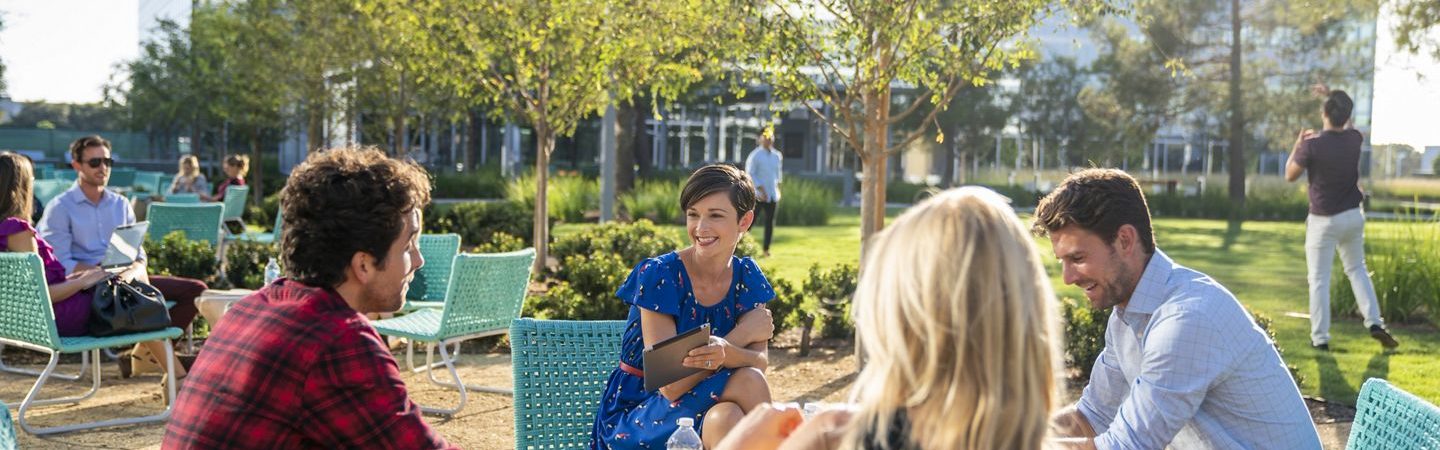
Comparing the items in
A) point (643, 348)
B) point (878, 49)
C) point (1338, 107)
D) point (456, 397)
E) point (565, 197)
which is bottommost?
point (456, 397)

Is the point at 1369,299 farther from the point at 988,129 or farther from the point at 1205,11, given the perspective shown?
the point at 988,129

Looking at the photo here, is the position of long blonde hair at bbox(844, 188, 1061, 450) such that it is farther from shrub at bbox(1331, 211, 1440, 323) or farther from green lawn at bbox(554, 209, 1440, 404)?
shrub at bbox(1331, 211, 1440, 323)

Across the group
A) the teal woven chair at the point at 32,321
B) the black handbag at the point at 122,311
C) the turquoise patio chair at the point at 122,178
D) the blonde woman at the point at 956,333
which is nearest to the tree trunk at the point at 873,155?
the black handbag at the point at 122,311

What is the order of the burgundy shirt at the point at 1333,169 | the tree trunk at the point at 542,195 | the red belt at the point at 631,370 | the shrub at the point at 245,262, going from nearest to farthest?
the red belt at the point at 631,370 → the burgundy shirt at the point at 1333,169 → the shrub at the point at 245,262 → the tree trunk at the point at 542,195

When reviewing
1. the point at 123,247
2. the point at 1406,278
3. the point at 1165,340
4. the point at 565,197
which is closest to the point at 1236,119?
the point at 565,197

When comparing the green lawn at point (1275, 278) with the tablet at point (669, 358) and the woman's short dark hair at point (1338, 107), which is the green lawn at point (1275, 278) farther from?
the woman's short dark hair at point (1338, 107)

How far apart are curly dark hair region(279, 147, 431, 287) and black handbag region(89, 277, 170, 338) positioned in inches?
163

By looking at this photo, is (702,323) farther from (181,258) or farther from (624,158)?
(624,158)

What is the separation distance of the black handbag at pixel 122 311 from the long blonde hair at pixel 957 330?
507 centimetres

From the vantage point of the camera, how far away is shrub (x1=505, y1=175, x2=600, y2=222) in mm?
22375

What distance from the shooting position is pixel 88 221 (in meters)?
7.62

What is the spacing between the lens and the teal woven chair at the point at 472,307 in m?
6.53

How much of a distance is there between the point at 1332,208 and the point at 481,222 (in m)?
10.1

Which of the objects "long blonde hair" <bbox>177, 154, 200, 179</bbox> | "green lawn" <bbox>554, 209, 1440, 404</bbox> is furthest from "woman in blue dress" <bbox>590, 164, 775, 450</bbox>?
"long blonde hair" <bbox>177, 154, 200, 179</bbox>
